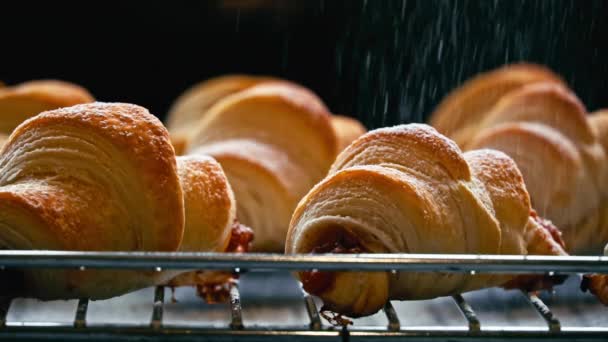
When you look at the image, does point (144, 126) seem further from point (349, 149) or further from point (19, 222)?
point (349, 149)

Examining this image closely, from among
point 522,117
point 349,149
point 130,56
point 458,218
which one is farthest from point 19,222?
point 130,56

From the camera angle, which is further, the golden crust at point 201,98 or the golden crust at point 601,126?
the golden crust at point 201,98

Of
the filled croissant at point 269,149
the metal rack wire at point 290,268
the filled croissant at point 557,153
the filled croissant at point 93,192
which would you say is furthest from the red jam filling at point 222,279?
the filled croissant at point 557,153

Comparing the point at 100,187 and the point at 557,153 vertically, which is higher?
the point at 100,187

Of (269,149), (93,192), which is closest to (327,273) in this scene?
(93,192)

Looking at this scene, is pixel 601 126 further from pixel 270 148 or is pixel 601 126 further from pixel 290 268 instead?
pixel 290 268

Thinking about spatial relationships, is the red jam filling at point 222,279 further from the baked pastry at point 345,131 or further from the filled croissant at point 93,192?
the baked pastry at point 345,131
